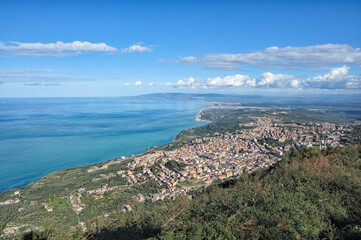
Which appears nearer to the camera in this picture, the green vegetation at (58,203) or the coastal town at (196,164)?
the green vegetation at (58,203)

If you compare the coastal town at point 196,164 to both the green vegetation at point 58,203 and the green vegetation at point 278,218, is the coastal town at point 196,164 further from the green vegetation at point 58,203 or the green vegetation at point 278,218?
the green vegetation at point 278,218

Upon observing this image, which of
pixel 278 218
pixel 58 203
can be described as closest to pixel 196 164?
pixel 58 203

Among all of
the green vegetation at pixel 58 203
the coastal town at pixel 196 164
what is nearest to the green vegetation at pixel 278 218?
the coastal town at pixel 196 164

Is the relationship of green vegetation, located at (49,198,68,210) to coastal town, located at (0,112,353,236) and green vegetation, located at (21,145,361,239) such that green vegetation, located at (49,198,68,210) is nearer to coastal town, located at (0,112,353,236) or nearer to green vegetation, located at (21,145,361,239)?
coastal town, located at (0,112,353,236)

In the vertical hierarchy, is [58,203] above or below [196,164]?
below

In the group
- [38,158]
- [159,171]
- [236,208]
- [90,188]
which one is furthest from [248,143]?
[38,158]

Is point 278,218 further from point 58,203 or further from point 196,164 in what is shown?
point 196,164

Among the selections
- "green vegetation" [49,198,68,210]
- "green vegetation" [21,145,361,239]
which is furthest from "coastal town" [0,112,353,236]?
"green vegetation" [21,145,361,239]

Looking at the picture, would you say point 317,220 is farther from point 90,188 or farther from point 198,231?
point 90,188

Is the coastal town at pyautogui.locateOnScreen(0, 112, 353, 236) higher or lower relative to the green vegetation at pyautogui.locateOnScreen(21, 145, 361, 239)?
→ lower
